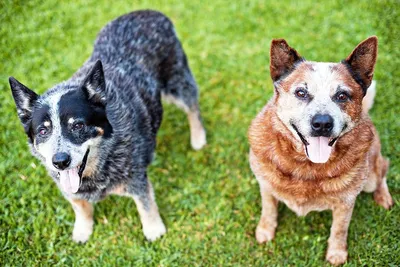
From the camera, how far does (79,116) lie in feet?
12.0

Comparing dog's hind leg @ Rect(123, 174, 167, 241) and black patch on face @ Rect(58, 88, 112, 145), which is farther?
dog's hind leg @ Rect(123, 174, 167, 241)

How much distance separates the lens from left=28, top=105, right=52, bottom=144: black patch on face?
3.63 metres

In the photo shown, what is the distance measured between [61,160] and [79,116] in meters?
0.41

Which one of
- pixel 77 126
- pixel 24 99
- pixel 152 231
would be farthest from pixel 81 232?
pixel 24 99

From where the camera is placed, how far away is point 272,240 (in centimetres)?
452

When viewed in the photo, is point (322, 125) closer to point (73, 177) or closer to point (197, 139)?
point (73, 177)

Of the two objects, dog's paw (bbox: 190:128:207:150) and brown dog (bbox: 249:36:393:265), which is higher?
brown dog (bbox: 249:36:393:265)

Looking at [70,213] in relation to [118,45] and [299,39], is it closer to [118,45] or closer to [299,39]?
[118,45]

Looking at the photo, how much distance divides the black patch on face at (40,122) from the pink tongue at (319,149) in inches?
88.0

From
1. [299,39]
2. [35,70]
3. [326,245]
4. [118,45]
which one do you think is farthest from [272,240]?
[35,70]

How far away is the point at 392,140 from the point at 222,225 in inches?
95.8

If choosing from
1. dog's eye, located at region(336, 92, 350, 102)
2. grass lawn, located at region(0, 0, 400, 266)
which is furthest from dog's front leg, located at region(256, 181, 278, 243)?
dog's eye, located at region(336, 92, 350, 102)

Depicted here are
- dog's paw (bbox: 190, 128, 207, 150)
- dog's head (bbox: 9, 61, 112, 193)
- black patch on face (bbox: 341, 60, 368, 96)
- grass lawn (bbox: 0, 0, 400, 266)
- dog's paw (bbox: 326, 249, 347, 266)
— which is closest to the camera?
black patch on face (bbox: 341, 60, 368, 96)

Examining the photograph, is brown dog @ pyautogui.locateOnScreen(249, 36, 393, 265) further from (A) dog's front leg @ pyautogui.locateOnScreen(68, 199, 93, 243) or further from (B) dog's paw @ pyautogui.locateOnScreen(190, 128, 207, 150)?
(A) dog's front leg @ pyautogui.locateOnScreen(68, 199, 93, 243)
